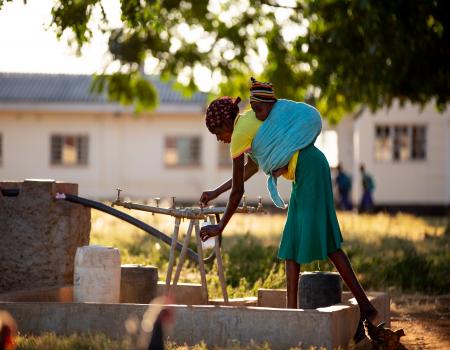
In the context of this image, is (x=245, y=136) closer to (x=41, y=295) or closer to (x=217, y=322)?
(x=217, y=322)

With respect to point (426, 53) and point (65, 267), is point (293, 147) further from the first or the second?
point (426, 53)

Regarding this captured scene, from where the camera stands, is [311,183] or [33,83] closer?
[311,183]

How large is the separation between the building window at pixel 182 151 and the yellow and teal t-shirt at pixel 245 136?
3317 centimetres

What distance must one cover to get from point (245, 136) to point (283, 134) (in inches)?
10.3

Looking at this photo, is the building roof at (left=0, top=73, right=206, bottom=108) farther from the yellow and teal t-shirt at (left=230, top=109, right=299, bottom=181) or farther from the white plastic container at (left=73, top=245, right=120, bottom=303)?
the yellow and teal t-shirt at (left=230, top=109, right=299, bottom=181)

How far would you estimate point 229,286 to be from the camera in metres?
11.8

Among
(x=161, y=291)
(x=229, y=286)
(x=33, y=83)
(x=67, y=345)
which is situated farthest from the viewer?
(x=33, y=83)

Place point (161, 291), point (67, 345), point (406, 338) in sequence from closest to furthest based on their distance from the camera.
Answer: point (67, 345), point (406, 338), point (161, 291)

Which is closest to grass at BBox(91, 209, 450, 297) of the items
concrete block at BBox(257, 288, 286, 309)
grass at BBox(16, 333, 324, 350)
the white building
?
concrete block at BBox(257, 288, 286, 309)

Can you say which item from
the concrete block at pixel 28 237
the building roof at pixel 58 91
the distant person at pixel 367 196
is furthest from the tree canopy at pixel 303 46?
the building roof at pixel 58 91

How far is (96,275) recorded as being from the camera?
884 centimetres

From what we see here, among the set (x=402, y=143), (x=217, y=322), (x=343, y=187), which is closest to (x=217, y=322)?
(x=217, y=322)

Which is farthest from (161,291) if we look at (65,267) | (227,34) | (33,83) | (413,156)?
(33,83)

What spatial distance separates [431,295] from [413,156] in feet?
85.4
